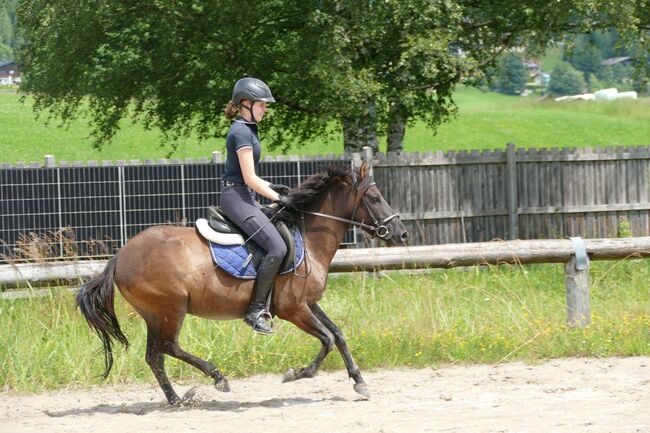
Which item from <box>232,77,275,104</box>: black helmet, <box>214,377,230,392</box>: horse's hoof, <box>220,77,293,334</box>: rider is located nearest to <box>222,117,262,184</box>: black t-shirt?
<box>220,77,293,334</box>: rider

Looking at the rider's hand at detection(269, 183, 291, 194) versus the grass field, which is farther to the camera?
the grass field

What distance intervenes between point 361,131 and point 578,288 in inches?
390

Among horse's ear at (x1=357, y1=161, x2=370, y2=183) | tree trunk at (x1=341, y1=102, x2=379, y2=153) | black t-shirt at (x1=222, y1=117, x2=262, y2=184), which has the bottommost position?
horse's ear at (x1=357, y1=161, x2=370, y2=183)

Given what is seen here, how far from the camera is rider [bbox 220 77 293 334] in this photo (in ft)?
28.1

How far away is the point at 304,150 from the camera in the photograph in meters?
46.0

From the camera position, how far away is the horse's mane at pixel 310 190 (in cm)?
898

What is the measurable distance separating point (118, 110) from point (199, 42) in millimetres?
2601

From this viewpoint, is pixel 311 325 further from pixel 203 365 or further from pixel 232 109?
pixel 232 109

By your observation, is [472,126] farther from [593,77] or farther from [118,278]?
[593,77]

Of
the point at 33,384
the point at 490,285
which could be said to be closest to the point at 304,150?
the point at 490,285

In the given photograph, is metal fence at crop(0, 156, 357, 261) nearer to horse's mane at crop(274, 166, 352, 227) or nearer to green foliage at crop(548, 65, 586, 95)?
horse's mane at crop(274, 166, 352, 227)

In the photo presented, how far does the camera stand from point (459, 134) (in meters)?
57.3

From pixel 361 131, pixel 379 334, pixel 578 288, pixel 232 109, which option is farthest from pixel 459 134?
pixel 232 109

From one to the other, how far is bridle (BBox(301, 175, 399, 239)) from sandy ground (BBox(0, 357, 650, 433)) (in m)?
1.35
